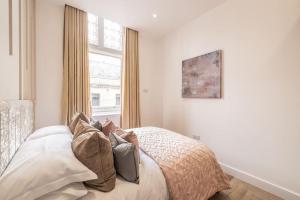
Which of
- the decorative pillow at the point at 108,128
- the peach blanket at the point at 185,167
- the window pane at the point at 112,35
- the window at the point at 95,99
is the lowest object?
the peach blanket at the point at 185,167

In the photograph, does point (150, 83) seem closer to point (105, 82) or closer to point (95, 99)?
point (105, 82)

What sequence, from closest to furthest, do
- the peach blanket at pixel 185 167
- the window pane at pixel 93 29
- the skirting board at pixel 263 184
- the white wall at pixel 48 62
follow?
the peach blanket at pixel 185 167 < the skirting board at pixel 263 184 < the white wall at pixel 48 62 < the window pane at pixel 93 29

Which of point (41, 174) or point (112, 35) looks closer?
point (41, 174)

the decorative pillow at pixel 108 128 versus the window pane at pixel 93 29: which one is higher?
the window pane at pixel 93 29

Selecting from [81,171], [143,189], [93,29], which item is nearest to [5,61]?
[81,171]

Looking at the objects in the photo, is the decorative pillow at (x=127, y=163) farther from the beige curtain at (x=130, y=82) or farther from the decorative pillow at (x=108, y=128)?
the beige curtain at (x=130, y=82)

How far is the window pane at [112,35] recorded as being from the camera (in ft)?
11.3

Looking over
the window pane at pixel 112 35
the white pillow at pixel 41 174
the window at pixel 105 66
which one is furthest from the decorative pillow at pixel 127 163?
the window pane at pixel 112 35

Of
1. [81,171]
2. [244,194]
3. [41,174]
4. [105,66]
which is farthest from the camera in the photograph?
[105,66]

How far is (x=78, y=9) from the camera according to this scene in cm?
288

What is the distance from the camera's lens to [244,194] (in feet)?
6.57

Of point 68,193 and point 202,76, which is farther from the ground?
point 202,76

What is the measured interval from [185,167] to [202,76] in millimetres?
1966

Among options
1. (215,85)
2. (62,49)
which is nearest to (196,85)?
(215,85)
